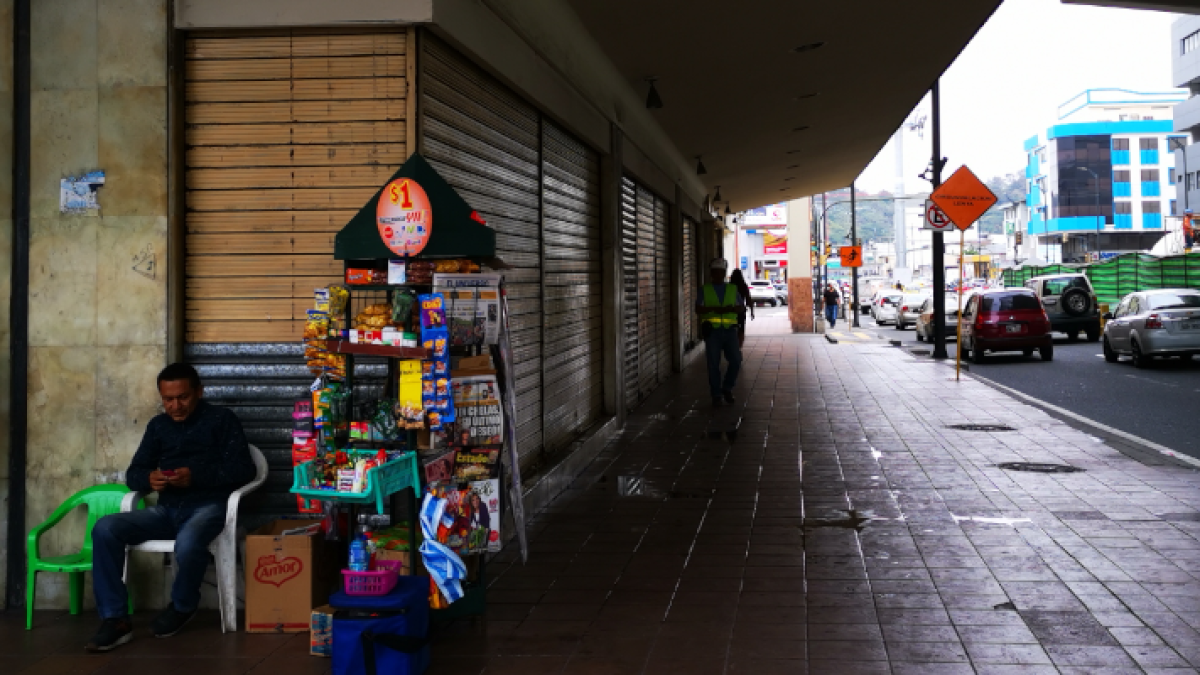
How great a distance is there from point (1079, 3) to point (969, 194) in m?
7.31

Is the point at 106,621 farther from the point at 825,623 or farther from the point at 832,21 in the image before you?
the point at 832,21

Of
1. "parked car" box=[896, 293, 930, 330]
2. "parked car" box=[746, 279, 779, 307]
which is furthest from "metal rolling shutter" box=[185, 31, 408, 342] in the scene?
"parked car" box=[746, 279, 779, 307]

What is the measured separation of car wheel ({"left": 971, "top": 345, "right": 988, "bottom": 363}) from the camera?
74.4 ft

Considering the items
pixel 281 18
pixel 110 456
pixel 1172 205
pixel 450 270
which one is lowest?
pixel 110 456

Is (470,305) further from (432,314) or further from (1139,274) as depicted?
(1139,274)

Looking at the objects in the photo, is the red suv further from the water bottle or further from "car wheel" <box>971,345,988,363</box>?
the water bottle

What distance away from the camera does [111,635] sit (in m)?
5.29

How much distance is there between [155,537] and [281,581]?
0.68 meters

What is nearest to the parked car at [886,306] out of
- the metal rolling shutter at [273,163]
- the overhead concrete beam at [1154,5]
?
the overhead concrete beam at [1154,5]

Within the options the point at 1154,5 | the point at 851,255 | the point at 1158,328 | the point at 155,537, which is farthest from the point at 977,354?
the point at 155,537

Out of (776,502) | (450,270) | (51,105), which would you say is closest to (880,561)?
(776,502)

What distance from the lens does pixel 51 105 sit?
602cm

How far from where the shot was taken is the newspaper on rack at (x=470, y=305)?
5353 millimetres

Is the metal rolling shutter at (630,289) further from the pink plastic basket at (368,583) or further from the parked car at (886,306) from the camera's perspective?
the parked car at (886,306)
